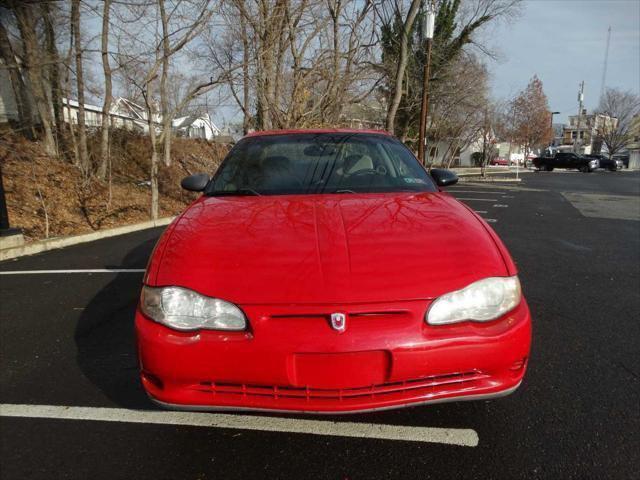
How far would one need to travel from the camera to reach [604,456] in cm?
197

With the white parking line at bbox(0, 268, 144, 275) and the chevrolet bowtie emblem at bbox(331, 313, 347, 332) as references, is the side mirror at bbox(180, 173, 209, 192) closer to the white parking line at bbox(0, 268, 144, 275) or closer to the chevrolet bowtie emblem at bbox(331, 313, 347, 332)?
the chevrolet bowtie emblem at bbox(331, 313, 347, 332)

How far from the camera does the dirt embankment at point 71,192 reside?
8.45m

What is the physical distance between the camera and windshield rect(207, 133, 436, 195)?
2.96 metres

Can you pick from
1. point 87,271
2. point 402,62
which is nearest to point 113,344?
point 87,271

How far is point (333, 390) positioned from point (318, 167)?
177 cm

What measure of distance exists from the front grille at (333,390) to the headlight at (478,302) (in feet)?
0.79

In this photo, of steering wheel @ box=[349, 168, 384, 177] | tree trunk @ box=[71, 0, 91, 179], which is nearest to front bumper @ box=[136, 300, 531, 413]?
steering wheel @ box=[349, 168, 384, 177]

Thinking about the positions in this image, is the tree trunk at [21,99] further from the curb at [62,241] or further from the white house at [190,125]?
the curb at [62,241]

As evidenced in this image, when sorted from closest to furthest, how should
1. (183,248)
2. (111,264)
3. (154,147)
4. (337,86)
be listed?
(183,248), (111,264), (154,147), (337,86)

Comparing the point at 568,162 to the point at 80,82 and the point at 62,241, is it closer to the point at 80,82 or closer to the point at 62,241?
the point at 80,82

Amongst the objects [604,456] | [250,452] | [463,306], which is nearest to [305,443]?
[250,452]

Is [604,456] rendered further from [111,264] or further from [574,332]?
[111,264]

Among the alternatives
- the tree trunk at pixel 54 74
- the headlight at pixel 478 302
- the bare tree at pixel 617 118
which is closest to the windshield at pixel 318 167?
the headlight at pixel 478 302

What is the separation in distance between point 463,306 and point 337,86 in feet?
37.5
